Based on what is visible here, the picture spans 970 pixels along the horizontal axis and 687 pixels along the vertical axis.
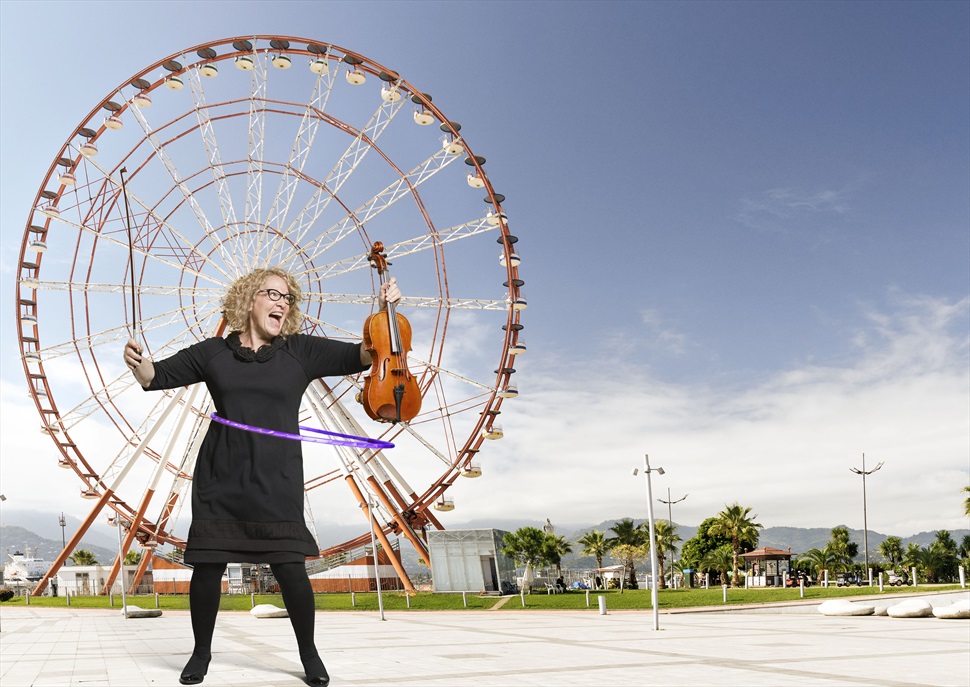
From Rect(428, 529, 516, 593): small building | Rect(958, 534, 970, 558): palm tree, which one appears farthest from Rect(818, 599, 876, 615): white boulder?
Rect(958, 534, 970, 558): palm tree

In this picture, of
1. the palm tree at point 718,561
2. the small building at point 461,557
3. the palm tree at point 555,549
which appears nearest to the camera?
the small building at point 461,557

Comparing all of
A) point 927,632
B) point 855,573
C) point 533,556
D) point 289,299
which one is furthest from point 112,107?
point 855,573

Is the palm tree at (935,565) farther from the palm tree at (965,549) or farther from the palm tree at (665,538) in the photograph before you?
the palm tree at (665,538)

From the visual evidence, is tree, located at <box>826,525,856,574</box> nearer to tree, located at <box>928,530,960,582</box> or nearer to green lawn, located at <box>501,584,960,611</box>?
tree, located at <box>928,530,960,582</box>

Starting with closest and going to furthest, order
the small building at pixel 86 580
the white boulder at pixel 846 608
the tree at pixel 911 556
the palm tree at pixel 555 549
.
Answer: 1. the white boulder at pixel 846 608
2. the palm tree at pixel 555 549
3. the small building at pixel 86 580
4. the tree at pixel 911 556

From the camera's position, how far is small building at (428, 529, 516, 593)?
3625 centimetres

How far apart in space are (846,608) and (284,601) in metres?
29.7

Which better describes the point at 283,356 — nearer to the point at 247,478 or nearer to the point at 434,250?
the point at 247,478

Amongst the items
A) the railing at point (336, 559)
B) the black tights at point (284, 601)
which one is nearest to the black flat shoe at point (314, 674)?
the black tights at point (284, 601)

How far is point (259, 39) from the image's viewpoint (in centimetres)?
1866

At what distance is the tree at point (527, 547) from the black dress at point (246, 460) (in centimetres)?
4400

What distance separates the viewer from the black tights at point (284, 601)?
9.09ft

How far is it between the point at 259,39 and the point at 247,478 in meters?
17.9

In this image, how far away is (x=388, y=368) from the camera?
9.30 feet
